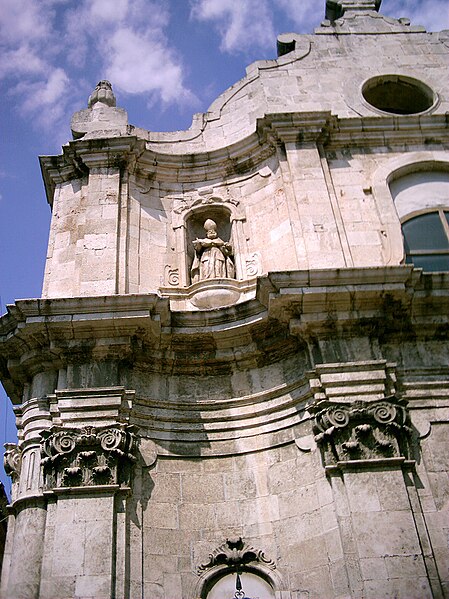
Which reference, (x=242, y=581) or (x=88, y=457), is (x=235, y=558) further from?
(x=88, y=457)

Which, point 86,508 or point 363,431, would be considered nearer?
point 86,508

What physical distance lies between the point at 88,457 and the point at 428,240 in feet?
21.7

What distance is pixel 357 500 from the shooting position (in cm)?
864

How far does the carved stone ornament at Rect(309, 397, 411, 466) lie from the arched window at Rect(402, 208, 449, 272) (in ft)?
10.7

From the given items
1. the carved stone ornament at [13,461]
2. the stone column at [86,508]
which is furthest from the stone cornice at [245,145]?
the stone column at [86,508]

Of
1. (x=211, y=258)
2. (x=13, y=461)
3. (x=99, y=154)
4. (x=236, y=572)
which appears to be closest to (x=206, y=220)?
(x=211, y=258)

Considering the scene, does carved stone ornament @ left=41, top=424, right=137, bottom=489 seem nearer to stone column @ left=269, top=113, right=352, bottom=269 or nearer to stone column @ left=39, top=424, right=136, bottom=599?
stone column @ left=39, top=424, right=136, bottom=599

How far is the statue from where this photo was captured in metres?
12.1

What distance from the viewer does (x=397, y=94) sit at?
605 inches

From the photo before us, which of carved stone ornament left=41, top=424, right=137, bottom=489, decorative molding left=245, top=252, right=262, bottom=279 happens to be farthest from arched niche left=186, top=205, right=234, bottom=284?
carved stone ornament left=41, top=424, right=137, bottom=489

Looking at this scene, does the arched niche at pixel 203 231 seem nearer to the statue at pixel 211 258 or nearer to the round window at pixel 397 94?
the statue at pixel 211 258

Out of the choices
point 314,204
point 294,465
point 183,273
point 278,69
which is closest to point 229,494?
point 294,465

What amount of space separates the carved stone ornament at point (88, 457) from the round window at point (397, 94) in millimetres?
9195

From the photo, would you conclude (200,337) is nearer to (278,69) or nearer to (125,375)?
(125,375)
